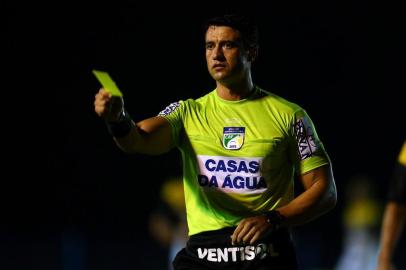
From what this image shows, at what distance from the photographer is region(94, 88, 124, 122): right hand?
192 inches

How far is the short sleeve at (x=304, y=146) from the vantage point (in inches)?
219

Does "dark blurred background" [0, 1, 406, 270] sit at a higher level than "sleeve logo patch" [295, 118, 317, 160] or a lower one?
lower

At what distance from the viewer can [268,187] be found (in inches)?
216

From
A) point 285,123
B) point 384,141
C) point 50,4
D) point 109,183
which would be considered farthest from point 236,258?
point 50,4

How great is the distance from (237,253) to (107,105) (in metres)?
1.14

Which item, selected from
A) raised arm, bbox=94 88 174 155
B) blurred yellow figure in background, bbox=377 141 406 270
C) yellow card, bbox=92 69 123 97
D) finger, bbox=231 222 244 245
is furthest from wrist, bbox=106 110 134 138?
blurred yellow figure in background, bbox=377 141 406 270

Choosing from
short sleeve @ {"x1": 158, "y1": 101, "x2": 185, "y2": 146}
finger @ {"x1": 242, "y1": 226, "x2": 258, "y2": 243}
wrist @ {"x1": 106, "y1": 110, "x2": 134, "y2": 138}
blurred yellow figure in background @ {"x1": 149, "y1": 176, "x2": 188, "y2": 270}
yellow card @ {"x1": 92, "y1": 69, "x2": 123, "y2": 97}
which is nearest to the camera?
yellow card @ {"x1": 92, "y1": 69, "x2": 123, "y2": 97}

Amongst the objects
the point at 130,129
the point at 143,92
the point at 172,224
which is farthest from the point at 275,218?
the point at 143,92

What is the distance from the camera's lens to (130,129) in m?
5.19

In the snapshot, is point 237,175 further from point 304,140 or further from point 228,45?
point 228,45

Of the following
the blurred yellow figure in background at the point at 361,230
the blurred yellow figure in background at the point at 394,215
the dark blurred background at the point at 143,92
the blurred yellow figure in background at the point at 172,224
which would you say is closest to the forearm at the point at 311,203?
the blurred yellow figure in background at the point at 394,215

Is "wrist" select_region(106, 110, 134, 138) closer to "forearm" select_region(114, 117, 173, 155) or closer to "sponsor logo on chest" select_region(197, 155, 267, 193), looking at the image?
"forearm" select_region(114, 117, 173, 155)

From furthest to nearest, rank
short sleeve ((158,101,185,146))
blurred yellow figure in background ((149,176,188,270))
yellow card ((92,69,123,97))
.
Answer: blurred yellow figure in background ((149,176,188,270)) → short sleeve ((158,101,185,146)) → yellow card ((92,69,123,97))

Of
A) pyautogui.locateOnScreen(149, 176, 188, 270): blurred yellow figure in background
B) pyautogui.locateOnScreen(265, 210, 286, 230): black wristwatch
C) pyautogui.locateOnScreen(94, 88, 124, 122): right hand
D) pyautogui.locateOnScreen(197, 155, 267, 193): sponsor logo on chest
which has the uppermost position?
pyautogui.locateOnScreen(94, 88, 124, 122): right hand
